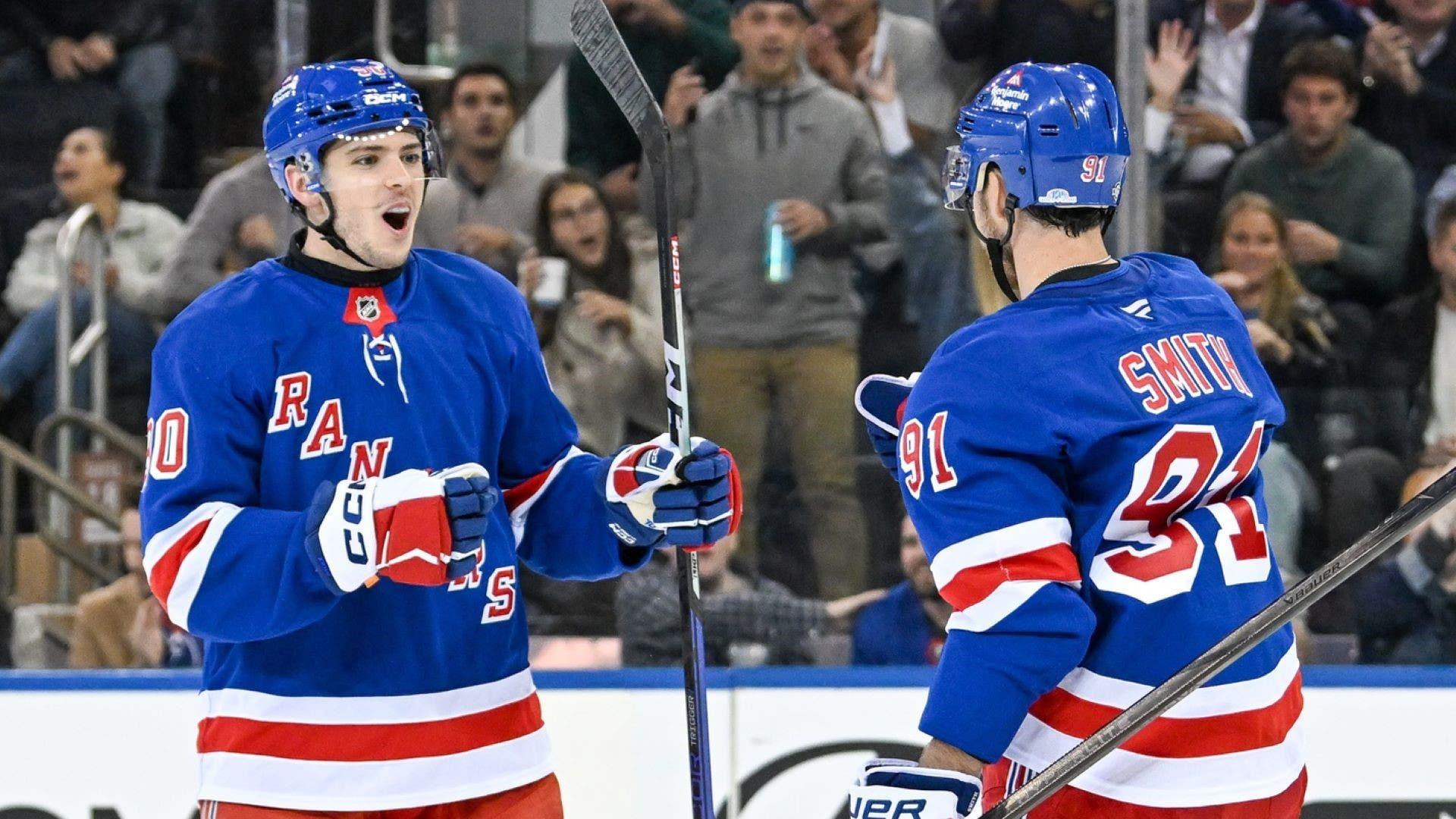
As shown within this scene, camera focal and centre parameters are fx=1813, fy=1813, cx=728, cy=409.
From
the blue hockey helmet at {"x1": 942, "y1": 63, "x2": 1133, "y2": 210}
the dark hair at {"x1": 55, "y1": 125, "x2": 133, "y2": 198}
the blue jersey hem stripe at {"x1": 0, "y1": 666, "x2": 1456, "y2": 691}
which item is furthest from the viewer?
the dark hair at {"x1": 55, "y1": 125, "x2": 133, "y2": 198}

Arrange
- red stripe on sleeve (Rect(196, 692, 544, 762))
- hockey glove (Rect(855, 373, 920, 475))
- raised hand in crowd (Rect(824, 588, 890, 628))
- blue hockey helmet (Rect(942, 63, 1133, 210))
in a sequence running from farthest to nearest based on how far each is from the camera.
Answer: raised hand in crowd (Rect(824, 588, 890, 628)) → hockey glove (Rect(855, 373, 920, 475)) → red stripe on sleeve (Rect(196, 692, 544, 762)) → blue hockey helmet (Rect(942, 63, 1133, 210))

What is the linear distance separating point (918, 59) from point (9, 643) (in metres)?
2.20

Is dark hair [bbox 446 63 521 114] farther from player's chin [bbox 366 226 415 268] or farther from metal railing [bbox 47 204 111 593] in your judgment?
player's chin [bbox 366 226 415 268]

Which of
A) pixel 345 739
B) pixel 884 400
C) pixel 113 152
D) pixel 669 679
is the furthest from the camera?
pixel 113 152

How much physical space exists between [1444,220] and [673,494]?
2277 millimetres

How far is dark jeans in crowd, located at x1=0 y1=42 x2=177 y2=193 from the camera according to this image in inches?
159

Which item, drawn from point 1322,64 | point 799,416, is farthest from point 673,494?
point 1322,64

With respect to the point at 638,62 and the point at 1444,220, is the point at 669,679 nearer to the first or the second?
the point at 638,62

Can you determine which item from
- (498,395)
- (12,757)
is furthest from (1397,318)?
(12,757)

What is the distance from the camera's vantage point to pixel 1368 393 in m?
3.66

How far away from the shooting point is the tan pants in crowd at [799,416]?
144 inches

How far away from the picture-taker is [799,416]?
3.67m

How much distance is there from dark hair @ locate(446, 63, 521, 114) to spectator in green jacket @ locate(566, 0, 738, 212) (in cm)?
11

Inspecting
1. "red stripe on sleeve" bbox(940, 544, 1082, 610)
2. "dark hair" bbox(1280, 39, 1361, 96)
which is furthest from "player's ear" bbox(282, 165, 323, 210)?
"dark hair" bbox(1280, 39, 1361, 96)
